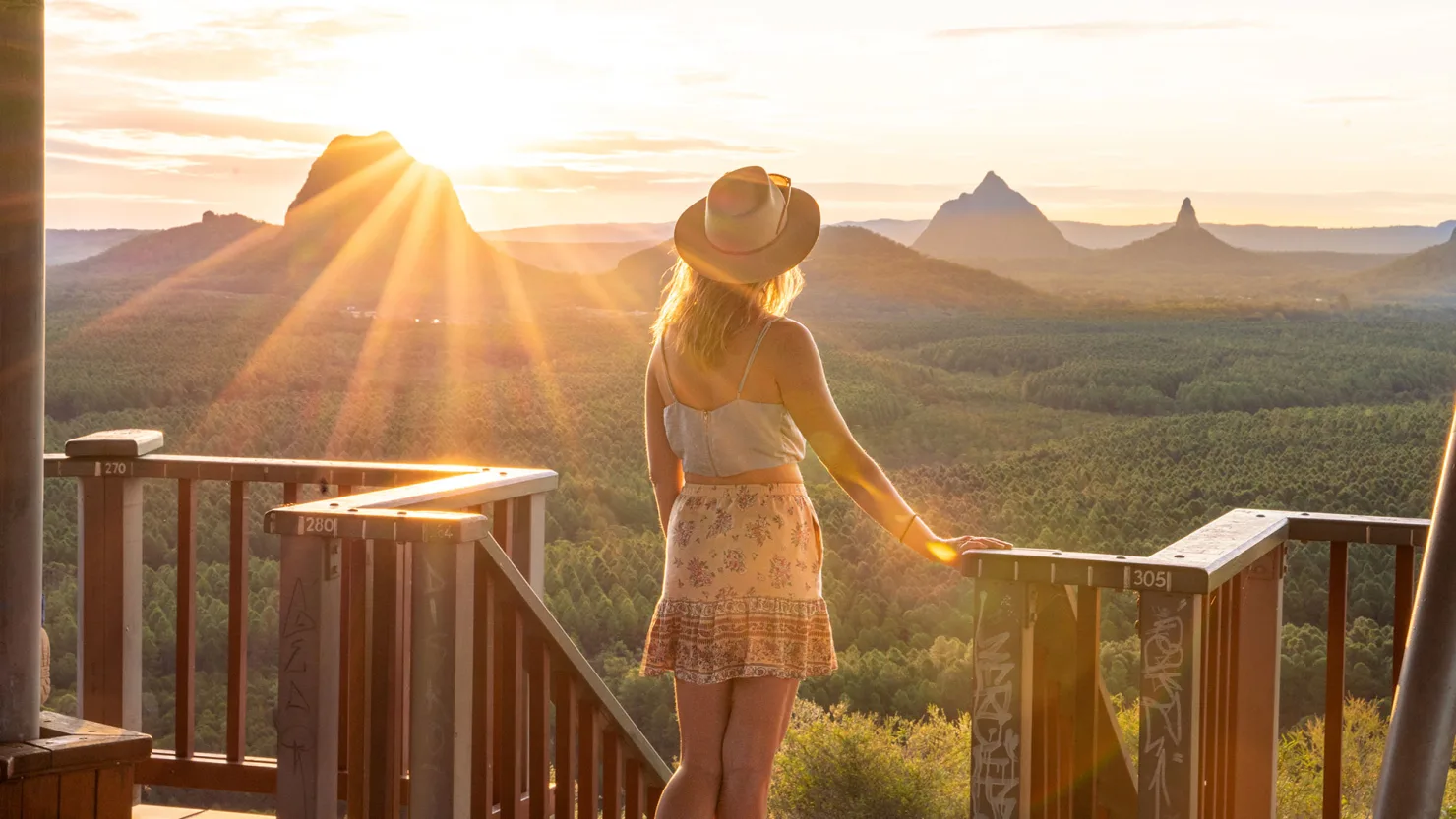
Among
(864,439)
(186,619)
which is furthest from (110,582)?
(864,439)

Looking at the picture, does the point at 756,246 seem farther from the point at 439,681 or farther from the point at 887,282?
the point at 887,282

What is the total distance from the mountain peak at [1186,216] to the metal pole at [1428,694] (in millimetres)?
121774

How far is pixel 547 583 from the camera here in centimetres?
2441

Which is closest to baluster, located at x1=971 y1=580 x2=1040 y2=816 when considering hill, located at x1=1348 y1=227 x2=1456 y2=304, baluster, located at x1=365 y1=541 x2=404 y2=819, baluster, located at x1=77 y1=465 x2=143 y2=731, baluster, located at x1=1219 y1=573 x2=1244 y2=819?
baluster, located at x1=1219 y1=573 x2=1244 y2=819

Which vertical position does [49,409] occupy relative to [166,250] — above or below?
below

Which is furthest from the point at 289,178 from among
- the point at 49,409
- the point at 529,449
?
the point at 529,449

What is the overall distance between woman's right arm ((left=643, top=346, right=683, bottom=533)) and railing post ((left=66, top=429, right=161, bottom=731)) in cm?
176

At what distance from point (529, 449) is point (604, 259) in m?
51.6

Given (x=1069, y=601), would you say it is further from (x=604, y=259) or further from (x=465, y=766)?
(x=604, y=259)

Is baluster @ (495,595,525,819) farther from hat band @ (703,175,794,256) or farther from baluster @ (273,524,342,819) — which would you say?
hat band @ (703,175,794,256)

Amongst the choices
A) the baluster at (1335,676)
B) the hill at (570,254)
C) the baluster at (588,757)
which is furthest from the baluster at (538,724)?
the hill at (570,254)

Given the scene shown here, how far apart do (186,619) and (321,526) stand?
4.53 ft

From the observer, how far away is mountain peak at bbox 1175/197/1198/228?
116875 millimetres

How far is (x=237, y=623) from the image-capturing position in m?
3.59
